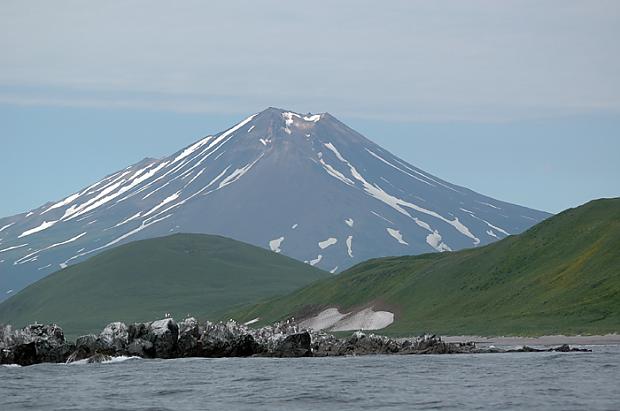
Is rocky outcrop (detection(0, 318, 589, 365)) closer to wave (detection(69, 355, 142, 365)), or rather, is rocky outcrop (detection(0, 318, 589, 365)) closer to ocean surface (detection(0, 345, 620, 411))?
wave (detection(69, 355, 142, 365))

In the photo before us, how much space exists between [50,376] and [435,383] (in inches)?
976

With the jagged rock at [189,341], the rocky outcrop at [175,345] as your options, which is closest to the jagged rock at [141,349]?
the rocky outcrop at [175,345]

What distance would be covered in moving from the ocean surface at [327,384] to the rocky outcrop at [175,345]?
433 centimetres

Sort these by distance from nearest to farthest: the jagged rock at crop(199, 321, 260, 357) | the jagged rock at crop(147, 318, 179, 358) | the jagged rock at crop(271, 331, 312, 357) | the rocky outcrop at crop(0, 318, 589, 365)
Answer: the rocky outcrop at crop(0, 318, 589, 365) < the jagged rock at crop(147, 318, 179, 358) < the jagged rock at crop(199, 321, 260, 357) < the jagged rock at crop(271, 331, 312, 357)

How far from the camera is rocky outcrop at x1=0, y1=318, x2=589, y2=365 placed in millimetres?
95312

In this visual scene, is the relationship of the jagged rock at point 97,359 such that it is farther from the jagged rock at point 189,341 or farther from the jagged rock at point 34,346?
the jagged rock at point 189,341

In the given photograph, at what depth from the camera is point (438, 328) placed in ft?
474

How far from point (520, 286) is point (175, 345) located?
6901cm

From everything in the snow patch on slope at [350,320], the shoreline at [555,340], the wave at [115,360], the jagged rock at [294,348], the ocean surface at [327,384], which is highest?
the snow patch on slope at [350,320]

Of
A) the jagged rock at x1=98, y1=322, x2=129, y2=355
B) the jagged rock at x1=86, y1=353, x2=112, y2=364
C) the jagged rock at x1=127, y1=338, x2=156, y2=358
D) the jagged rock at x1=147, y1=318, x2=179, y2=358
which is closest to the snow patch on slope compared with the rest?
the jagged rock at x1=147, y1=318, x2=179, y2=358

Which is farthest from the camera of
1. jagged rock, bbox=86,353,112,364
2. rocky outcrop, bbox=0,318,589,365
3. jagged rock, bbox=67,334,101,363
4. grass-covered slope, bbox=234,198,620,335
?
grass-covered slope, bbox=234,198,620,335

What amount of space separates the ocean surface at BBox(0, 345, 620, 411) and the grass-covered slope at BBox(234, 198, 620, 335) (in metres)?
38.5

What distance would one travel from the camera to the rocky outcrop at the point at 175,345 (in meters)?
95.3

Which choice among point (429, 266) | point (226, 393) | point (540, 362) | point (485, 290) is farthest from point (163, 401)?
point (429, 266)
